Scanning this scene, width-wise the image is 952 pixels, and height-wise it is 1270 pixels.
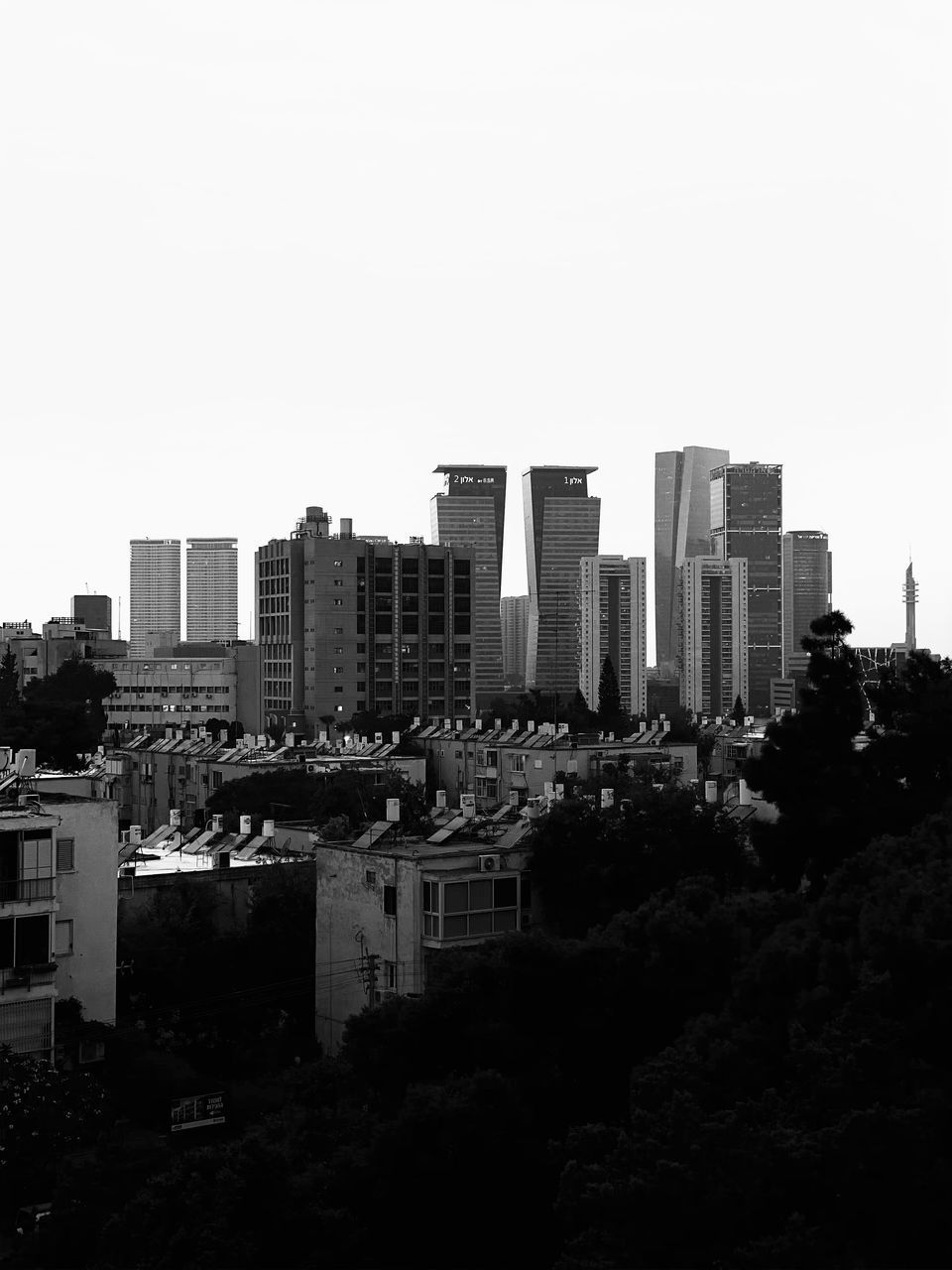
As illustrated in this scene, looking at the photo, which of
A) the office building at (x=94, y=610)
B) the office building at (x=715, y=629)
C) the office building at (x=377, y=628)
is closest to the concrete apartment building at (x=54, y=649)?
the office building at (x=94, y=610)

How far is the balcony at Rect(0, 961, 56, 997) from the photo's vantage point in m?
23.9

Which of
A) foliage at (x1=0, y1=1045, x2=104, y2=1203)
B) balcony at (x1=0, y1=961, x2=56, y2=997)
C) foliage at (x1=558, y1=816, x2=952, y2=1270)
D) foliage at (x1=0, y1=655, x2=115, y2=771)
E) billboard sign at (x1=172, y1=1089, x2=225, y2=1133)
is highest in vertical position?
foliage at (x1=0, y1=655, x2=115, y2=771)

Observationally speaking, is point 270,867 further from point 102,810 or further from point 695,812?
point 695,812

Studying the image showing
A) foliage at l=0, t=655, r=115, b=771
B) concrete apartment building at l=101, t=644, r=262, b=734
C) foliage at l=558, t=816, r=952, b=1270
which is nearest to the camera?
foliage at l=558, t=816, r=952, b=1270

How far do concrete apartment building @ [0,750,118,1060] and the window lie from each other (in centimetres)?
2

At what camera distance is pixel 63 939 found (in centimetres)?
2631

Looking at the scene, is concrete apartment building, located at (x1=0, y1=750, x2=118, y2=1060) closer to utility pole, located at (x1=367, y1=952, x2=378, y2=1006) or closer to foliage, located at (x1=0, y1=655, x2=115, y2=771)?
utility pole, located at (x1=367, y1=952, x2=378, y2=1006)

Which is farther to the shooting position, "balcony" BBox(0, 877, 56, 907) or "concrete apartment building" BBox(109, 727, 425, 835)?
"concrete apartment building" BBox(109, 727, 425, 835)

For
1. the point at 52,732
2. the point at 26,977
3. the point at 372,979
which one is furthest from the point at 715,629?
the point at 26,977

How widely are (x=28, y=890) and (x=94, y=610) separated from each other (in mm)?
134895

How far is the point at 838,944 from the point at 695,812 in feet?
47.3

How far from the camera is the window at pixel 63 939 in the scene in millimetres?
26156

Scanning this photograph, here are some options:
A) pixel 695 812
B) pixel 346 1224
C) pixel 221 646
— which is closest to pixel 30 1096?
pixel 346 1224

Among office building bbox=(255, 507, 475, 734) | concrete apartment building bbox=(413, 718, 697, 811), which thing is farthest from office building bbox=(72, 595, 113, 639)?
concrete apartment building bbox=(413, 718, 697, 811)
